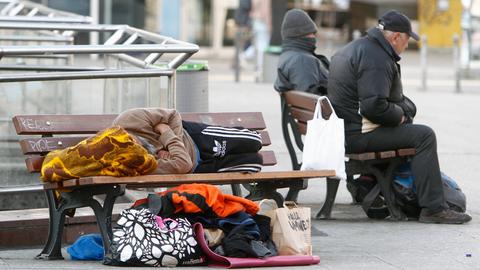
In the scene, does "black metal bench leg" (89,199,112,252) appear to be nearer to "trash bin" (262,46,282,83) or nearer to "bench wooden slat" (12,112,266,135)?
"bench wooden slat" (12,112,266,135)

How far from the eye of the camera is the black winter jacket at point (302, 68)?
965cm

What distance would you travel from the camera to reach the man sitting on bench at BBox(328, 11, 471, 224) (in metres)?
8.58

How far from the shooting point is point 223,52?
29516 mm

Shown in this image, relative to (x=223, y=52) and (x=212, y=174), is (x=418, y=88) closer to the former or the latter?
(x=223, y=52)

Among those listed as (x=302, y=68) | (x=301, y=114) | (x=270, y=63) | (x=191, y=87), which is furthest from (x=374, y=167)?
(x=270, y=63)

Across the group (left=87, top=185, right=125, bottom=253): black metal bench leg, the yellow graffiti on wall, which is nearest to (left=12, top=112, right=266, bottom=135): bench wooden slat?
(left=87, top=185, right=125, bottom=253): black metal bench leg

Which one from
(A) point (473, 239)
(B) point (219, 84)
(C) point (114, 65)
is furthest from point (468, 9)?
(A) point (473, 239)

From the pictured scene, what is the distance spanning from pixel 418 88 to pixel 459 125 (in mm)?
5437

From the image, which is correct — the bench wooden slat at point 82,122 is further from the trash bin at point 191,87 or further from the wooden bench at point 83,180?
the trash bin at point 191,87

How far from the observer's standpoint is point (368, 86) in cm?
857

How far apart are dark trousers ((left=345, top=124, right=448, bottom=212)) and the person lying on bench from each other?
1409 mm

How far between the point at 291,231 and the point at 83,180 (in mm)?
1214

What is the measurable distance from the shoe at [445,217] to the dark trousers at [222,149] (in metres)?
1.71

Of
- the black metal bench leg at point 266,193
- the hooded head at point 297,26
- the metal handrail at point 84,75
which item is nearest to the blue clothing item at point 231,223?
the black metal bench leg at point 266,193
